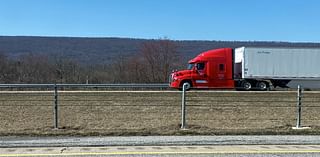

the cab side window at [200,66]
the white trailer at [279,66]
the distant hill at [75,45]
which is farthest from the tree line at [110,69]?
the distant hill at [75,45]

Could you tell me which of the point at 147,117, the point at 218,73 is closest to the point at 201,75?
the point at 218,73

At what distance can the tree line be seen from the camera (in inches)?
2264

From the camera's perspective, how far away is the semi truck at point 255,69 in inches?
1339

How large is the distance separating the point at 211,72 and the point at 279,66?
4980 mm

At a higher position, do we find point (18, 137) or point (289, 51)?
point (289, 51)

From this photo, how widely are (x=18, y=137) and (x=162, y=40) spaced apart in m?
54.1

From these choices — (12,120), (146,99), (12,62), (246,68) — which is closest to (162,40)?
(12,62)

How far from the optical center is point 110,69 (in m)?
62.2

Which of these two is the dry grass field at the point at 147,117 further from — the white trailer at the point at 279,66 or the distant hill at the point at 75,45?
the distant hill at the point at 75,45

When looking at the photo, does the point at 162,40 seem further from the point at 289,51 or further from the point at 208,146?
the point at 208,146

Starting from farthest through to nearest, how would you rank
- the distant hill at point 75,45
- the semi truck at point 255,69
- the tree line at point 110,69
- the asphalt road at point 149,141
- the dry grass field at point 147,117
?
the distant hill at point 75,45, the tree line at point 110,69, the semi truck at point 255,69, the dry grass field at point 147,117, the asphalt road at point 149,141

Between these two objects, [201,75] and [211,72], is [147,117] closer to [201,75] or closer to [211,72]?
[201,75]

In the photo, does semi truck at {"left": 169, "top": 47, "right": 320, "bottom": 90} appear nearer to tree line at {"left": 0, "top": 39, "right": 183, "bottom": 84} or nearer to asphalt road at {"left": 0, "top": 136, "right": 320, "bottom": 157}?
tree line at {"left": 0, "top": 39, "right": 183, "bottom": 84}

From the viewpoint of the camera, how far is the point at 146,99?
892 inches
